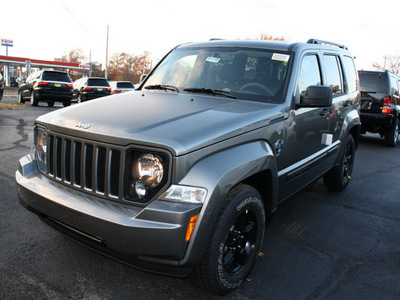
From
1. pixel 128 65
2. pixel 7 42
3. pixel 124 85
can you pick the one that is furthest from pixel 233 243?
pixel 128 65

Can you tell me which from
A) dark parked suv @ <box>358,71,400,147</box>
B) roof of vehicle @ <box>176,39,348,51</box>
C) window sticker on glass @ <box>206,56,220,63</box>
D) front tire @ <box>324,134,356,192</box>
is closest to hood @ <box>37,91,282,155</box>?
window sticker on glass @ <box>206,56,220,63</box>

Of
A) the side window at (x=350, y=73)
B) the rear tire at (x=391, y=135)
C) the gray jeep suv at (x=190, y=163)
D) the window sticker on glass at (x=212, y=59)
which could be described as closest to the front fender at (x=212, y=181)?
the gray jeep suv at (x=190, y=163)

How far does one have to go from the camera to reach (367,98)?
32.1ft

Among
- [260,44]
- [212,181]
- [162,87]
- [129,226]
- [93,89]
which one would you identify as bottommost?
[93,89]

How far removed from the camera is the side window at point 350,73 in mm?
4902

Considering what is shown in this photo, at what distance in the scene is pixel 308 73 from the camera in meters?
3.68

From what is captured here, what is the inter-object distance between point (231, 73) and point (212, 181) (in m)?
1.69

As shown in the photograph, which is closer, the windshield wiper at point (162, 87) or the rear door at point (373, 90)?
the windshield wiper at point (162, 87)

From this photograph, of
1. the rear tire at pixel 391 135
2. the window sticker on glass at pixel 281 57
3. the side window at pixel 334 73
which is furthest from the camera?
the rear tire at pixel 391 135

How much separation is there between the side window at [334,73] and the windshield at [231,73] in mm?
970

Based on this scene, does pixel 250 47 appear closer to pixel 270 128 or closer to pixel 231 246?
pixel 270 128

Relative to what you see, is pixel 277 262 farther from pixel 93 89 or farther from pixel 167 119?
pixel 93 89

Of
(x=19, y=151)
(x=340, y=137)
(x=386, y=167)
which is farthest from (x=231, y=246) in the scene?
(x=386, y=167)

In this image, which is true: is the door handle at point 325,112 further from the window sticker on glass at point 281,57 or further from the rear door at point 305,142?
the window sticker on glass at point 281,57
